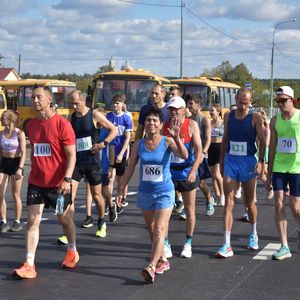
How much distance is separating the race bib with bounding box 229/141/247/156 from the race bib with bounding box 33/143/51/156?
2.31 metres

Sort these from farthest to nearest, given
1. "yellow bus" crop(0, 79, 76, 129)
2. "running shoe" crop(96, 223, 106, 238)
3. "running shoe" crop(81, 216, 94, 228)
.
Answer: "yellow bus" crop(0, 79, 76, 129) → "running shoe" crop(81, 216, 94, 228) → "running shoe" crop(96, 223, 106, 238)

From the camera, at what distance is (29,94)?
33625 millimetres

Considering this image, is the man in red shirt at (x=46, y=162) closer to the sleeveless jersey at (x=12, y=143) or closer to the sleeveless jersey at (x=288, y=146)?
the sleeveless jersey at (x=288, y=146)

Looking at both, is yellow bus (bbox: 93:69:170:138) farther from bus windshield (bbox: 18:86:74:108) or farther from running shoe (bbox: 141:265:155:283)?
running shoe (bbox: 141:265:155:283)

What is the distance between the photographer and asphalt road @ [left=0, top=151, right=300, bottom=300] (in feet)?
20.4

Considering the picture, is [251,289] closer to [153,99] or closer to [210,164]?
[153,99]

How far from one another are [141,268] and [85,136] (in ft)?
7.12

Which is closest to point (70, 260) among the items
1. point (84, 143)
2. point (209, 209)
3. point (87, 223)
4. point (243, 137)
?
point (84, 143)

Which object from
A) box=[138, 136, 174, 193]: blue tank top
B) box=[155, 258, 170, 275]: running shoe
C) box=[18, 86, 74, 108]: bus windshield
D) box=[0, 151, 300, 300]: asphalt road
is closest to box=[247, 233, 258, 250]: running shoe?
box=[0, 151, 300, 300]: asphalt road

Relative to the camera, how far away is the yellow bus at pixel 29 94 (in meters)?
32.7

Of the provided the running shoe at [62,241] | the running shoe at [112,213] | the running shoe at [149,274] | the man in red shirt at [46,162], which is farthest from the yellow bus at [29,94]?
the running shoe at [149,274]

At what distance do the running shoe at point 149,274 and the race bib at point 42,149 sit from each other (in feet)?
5.16

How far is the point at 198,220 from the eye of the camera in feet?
34.5

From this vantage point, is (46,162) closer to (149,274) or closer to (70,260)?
(70,260)
